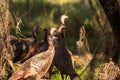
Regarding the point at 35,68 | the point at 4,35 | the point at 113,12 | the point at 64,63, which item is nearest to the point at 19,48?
the point at 64,63

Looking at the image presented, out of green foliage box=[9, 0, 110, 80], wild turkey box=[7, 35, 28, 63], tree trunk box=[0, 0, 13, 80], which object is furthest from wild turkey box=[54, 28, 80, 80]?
wild turkey box=[7, 35, 28, 63]

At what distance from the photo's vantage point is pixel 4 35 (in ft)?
29.7

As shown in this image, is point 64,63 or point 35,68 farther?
point 64,63

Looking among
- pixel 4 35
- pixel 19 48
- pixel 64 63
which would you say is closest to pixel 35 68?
pixel 4 35

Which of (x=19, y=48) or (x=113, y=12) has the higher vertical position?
(x=113, y=12)

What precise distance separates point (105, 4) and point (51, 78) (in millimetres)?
2745

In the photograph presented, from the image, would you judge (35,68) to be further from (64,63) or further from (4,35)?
(64,63)

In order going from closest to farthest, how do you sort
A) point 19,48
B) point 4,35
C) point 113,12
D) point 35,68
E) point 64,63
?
point 113,12
point 35,68
point 4,35
point 64,63
point 19,48

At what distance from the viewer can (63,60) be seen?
980 centimetres

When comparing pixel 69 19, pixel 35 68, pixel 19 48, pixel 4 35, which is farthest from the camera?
pixel 69 19

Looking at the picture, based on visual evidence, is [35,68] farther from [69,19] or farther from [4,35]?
[69,19]

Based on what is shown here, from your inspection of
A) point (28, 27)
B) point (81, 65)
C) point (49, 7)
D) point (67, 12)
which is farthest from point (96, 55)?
point (49, 7)

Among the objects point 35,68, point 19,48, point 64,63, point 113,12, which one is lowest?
point 19,48

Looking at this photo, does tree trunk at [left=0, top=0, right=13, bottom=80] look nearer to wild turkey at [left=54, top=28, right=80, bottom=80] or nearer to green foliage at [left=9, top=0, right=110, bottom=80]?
wild turkey at [left=54, top=28, right=80, bottom=80]
